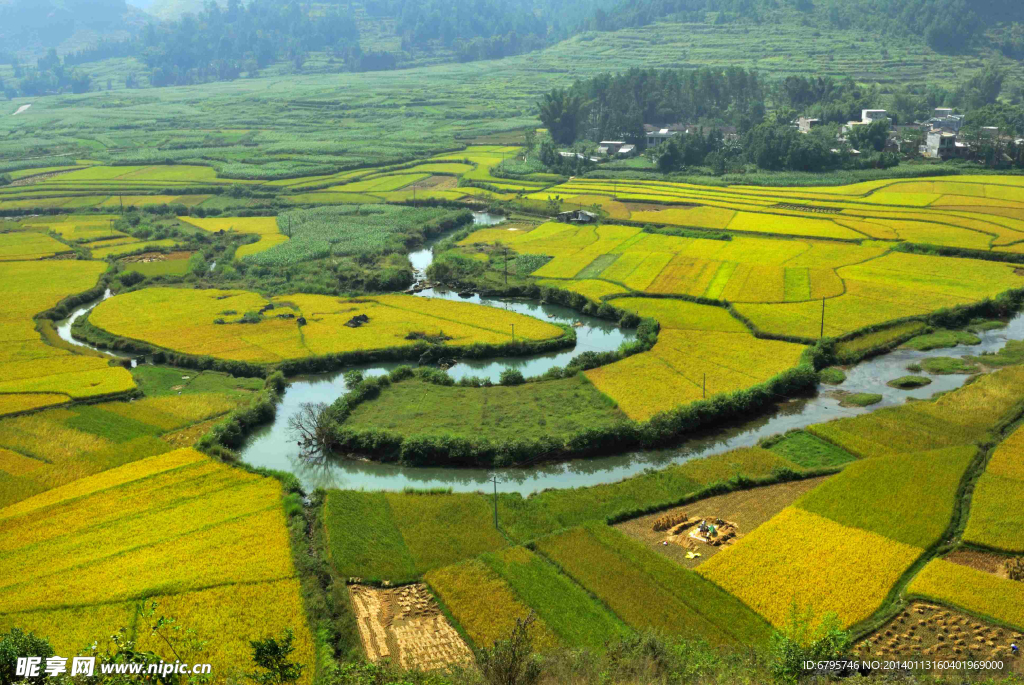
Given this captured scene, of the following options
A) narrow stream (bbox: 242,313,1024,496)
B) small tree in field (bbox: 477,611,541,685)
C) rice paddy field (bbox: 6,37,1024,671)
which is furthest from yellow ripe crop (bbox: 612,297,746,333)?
small tree in field (bbox: 477,611,541,685)

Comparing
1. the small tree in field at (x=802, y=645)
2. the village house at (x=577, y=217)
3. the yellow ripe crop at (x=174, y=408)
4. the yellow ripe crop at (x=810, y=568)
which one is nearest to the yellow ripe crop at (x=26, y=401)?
the yellow ripe crop at (x=174, y=408)

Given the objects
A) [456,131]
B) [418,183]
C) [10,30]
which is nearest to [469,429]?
[418,183]

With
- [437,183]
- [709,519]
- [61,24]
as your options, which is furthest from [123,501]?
[61,24]

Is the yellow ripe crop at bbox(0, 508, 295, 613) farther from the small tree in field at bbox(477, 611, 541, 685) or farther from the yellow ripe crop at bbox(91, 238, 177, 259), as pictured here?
the yellow ripe crop at bbox(91, 238, 177, 259)

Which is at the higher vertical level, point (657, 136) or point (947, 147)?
point (657, 136)

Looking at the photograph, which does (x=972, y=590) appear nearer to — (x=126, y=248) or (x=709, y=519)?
(x=709, y=519)

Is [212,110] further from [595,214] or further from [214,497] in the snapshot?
[214,497]

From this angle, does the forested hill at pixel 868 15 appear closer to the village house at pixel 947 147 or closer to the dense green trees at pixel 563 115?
the village house at pixel 947 147

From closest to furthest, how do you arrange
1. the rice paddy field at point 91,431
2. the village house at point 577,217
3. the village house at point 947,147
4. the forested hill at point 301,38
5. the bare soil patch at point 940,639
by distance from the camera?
the bare soil patch at point 940,639 → the rice paddy field at point 91,431 → the village house at point 577,217 → the village house at point 947,147 → the forested hill at point 301,38
